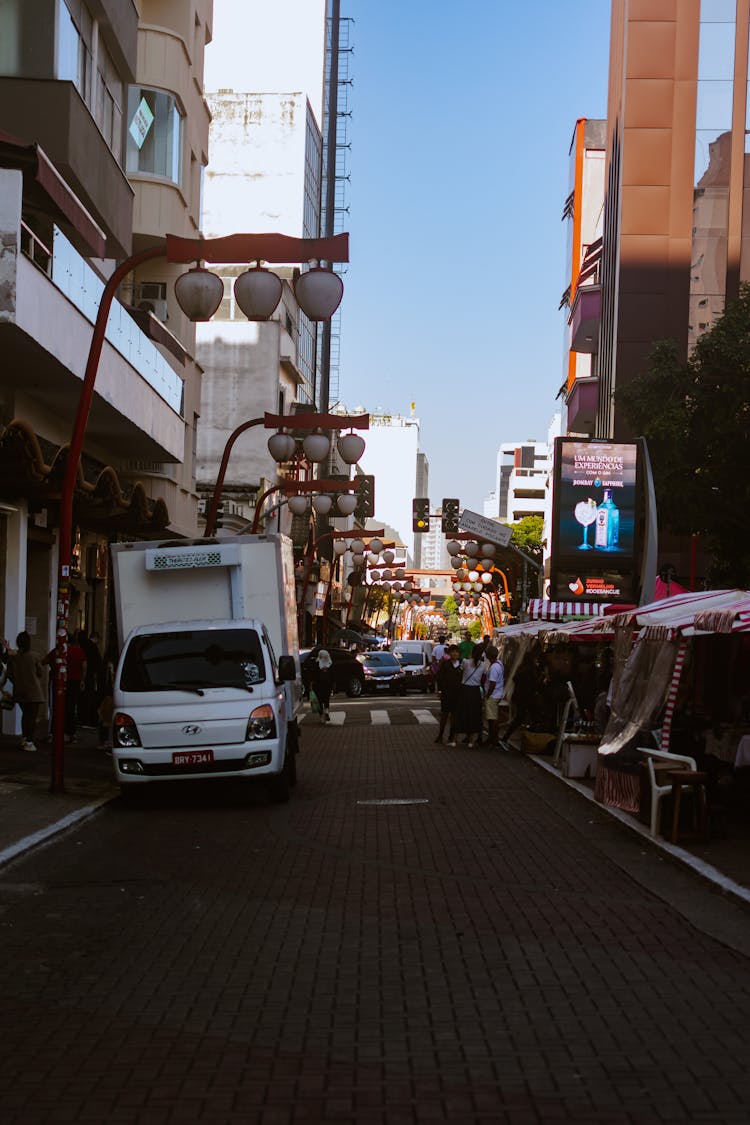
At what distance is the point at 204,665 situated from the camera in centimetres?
1720

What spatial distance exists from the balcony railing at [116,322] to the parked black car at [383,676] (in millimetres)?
20945

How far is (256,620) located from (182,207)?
17801mm

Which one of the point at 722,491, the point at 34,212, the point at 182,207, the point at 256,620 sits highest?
the point at 182,207

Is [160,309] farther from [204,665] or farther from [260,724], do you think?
[260,724]

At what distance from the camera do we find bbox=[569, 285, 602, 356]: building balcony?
6869 cm

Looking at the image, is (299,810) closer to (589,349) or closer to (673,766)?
(673,766)

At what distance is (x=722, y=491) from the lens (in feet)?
99.0

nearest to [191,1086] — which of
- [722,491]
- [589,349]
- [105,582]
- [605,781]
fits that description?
[605,781]

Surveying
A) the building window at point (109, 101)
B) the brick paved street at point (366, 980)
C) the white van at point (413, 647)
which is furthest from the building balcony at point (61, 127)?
the white van at point (413, 647)

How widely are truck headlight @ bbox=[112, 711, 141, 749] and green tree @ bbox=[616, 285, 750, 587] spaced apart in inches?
612

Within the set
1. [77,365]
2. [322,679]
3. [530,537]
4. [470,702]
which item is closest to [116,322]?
[77,365]

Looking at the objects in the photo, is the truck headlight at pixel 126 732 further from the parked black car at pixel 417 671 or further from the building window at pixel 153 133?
the parked black car at pixel 417 671

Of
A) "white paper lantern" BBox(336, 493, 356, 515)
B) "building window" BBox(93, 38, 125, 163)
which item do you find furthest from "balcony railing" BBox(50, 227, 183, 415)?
"white paper lantern" BBox(336, 493, 356, 515)

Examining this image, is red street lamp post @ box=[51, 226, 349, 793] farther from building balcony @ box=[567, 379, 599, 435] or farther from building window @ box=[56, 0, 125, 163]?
building balcony @ box=[567, 379, 599, 435]
